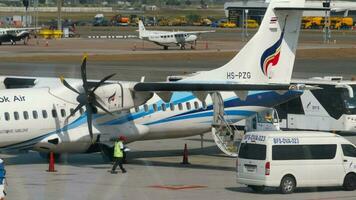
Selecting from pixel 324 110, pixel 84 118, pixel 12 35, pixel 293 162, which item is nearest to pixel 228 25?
pixel 12 35

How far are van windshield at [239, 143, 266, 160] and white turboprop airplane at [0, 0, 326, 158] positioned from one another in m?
4.54

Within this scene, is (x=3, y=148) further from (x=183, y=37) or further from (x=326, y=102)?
(x=183, y=37)

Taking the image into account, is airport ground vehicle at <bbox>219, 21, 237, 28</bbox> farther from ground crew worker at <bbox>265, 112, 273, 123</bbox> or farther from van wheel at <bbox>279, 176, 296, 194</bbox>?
van wheel at <bbox>279, 176, 296, 194</bbox>

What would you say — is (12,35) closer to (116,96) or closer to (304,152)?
(116,96)

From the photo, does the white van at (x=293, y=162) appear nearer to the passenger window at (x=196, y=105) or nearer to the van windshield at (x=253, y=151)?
the van windshield at (x=253, y=151)

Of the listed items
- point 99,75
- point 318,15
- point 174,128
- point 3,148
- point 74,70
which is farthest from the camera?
point 318,15

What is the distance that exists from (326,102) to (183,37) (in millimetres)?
57215

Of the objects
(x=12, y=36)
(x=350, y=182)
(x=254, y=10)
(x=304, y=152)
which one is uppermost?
(x=304, y=152)

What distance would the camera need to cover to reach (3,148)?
29578mm

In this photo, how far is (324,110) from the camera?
123 feet

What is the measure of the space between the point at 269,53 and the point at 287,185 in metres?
9.95

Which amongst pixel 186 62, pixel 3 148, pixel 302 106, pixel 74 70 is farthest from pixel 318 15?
pixel 3 148

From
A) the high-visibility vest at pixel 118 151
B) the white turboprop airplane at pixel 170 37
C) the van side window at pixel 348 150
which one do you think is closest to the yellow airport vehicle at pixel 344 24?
the white turboprop airplane at pixel 170 37

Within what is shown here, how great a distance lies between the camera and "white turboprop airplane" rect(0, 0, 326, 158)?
29641mm
